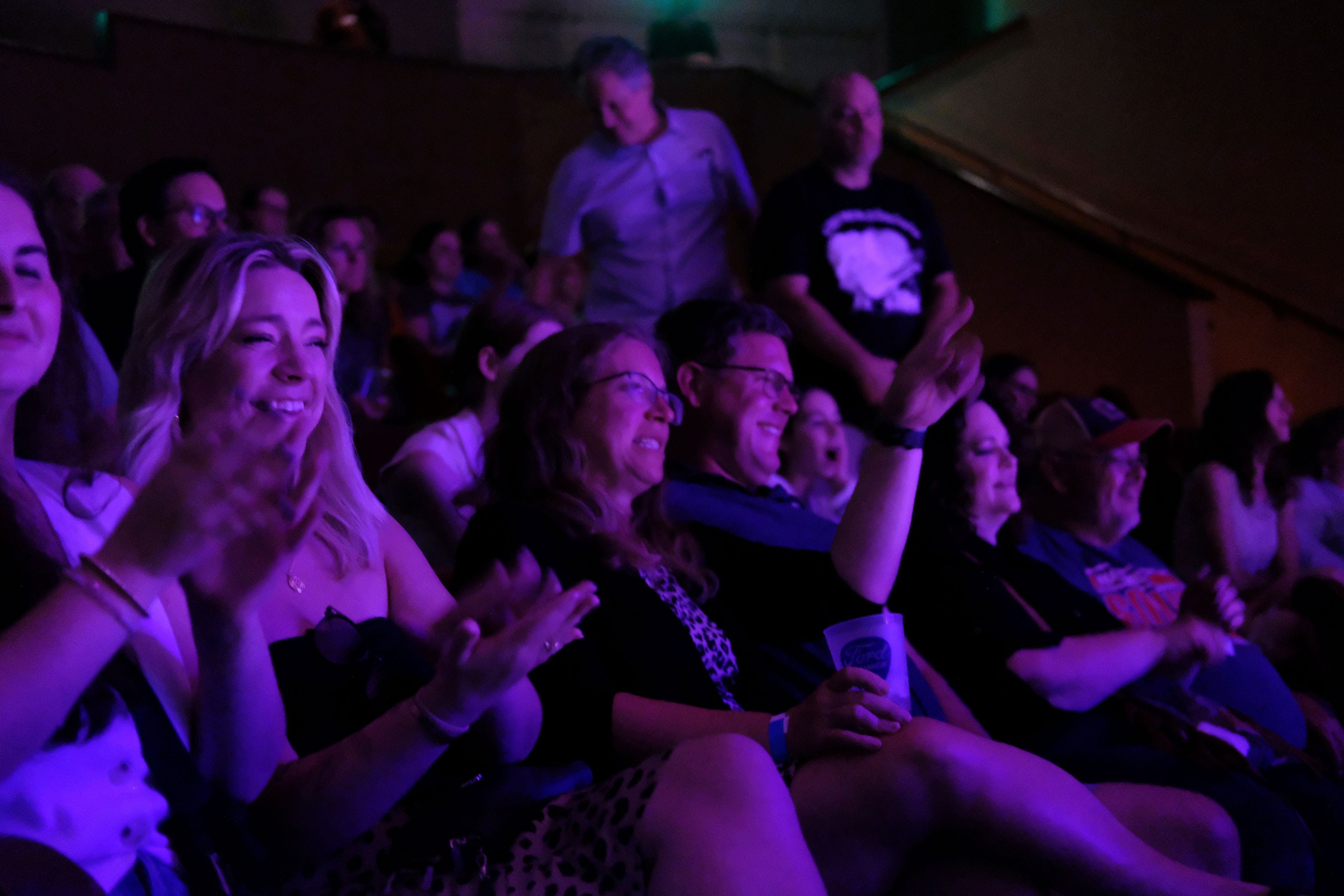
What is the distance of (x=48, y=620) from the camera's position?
83 cm

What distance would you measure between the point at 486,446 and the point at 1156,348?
3948 millimetres

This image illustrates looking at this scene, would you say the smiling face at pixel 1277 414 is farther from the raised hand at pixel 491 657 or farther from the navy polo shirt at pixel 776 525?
the raised hand at pixel 491 657

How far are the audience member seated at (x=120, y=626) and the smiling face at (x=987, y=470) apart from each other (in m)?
1.44

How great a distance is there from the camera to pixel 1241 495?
2.95 metres

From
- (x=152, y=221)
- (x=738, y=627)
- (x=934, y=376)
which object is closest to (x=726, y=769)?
(x=738, y=627)

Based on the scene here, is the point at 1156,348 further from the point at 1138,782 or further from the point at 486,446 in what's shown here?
the point at 486,446

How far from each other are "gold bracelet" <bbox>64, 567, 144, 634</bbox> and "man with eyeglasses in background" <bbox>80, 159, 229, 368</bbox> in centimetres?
167

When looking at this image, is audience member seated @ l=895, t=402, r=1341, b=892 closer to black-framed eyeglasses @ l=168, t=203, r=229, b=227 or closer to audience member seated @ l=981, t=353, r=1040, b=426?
audience member seated @ l=981, t=353, r=1040, b=426

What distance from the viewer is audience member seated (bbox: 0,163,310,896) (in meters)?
0.82

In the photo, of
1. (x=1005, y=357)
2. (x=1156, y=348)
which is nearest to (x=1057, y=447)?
(x=1005, y=357)

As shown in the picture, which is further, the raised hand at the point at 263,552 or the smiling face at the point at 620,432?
the smiling face at the point at 620,432

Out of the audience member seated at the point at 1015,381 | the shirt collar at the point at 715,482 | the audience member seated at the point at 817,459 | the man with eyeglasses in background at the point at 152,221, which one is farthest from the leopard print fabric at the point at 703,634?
the audience member seated at the point at 1015,381

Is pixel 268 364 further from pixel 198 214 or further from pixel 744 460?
pixel 198 214

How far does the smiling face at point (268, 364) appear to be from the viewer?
125 cm
